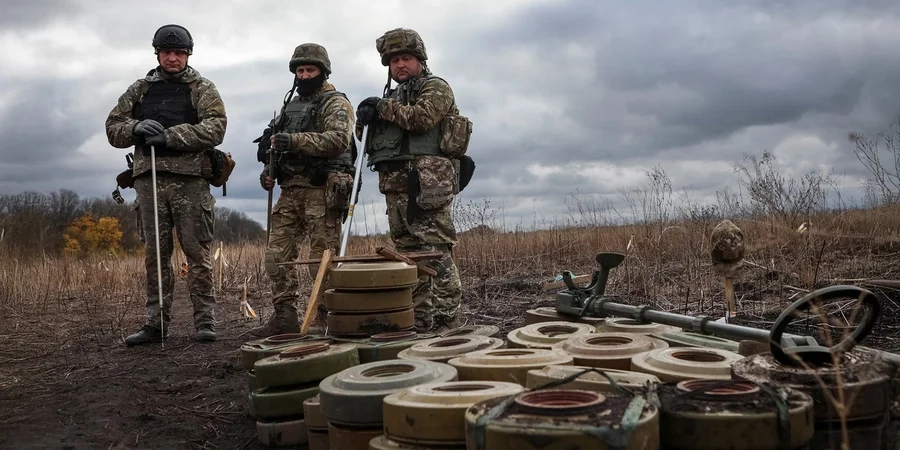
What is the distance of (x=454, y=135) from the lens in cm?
579

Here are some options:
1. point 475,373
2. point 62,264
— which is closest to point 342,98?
point 475,373

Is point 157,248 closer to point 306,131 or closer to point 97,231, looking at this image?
point 306,131

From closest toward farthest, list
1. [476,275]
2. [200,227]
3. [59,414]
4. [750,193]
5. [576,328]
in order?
[576,328] < [59,414] < [200,227] < [750,193] < [476,275]

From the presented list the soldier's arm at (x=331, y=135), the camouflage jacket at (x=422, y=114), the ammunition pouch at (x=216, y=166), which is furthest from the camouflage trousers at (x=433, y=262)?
the ammunition pouch at (x=216, y=166)

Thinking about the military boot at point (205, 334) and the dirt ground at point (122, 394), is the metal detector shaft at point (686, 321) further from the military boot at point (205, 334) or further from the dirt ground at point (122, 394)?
the military boot at point (205, 334)

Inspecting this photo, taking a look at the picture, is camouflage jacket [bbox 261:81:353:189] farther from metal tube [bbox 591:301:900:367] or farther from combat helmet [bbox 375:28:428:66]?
metal tube [bbox 591:301:900:367]

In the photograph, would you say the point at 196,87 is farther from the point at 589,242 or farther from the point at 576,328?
the point at 589,242

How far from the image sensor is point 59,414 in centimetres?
416

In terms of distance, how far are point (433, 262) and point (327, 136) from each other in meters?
1.44

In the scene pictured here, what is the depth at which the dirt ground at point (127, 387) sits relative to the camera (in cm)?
378

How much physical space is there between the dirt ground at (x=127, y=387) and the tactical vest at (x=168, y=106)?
178 cm

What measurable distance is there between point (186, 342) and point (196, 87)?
7.33 feet

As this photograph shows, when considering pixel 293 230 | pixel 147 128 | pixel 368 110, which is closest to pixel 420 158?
pixel 368 110

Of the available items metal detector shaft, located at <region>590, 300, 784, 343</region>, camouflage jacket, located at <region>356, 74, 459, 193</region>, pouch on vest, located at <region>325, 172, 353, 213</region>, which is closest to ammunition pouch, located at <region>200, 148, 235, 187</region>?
pouch on vest, located at <region>325, 172, 353, 213</region>
